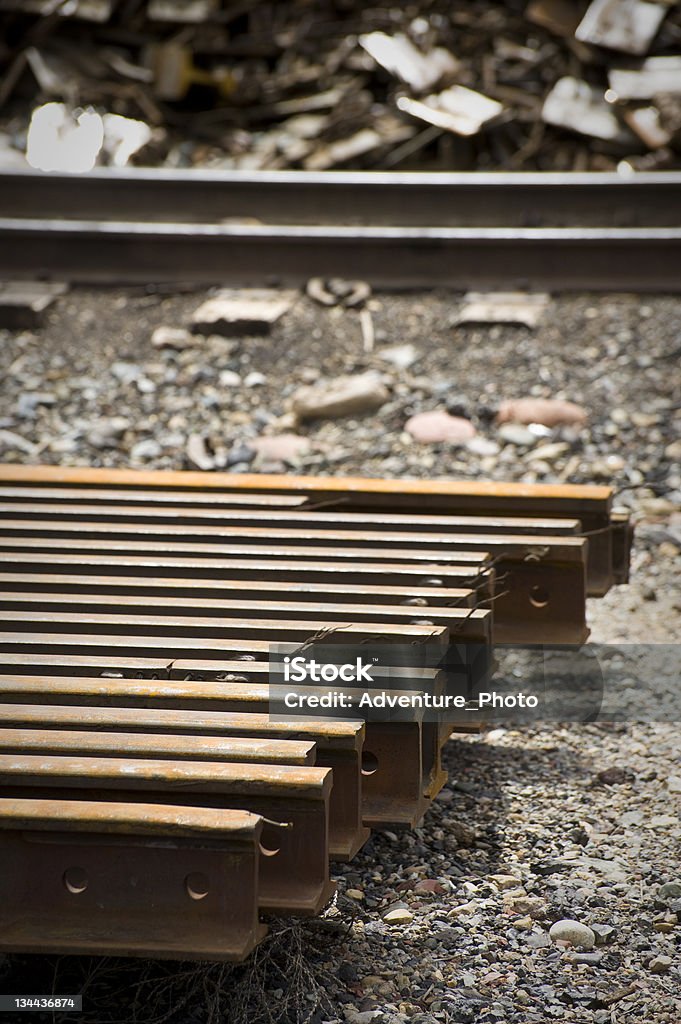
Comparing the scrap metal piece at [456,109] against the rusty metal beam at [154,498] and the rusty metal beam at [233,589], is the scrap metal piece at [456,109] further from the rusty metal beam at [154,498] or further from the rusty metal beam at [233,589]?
the rusty metal beam at [233,589]

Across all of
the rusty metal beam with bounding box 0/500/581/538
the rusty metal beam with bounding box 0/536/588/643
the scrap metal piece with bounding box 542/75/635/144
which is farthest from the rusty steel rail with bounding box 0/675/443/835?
the scrap metal piece with bounding box 542/75/635/144

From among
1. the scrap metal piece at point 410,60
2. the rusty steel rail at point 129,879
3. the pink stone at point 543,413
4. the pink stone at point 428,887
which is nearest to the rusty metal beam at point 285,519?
the pink stone at point 428,887

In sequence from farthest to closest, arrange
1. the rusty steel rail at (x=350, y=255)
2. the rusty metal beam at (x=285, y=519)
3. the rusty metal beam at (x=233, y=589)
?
1. the rusty steel rail at (x=350, y=255)
2. the rusty metal beam at (x=285, y=519)
3. the rusty metal beam at (x=233, y=589)

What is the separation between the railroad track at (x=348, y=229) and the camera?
23.0 feet

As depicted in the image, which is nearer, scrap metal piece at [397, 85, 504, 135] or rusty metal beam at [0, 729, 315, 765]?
rusty metal beam at [0, 729, 315, 765]

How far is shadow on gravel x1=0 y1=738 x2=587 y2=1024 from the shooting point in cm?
254

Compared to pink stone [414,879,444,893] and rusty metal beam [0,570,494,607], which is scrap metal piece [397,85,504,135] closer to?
rusty metal beam [0,570,494,607]

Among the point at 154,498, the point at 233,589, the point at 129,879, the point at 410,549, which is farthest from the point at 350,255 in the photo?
the point at 129,879

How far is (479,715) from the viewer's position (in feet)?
10.8

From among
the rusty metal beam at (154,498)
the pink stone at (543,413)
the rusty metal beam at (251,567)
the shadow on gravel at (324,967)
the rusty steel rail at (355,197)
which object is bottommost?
the shadow on gravel at (324,967)

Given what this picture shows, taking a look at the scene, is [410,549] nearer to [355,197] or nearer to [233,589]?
[233,589]

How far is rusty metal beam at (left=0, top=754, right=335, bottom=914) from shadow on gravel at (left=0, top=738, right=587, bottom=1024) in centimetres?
38

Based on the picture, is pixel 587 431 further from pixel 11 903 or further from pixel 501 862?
pixel 11 903

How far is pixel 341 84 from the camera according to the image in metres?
10.0
